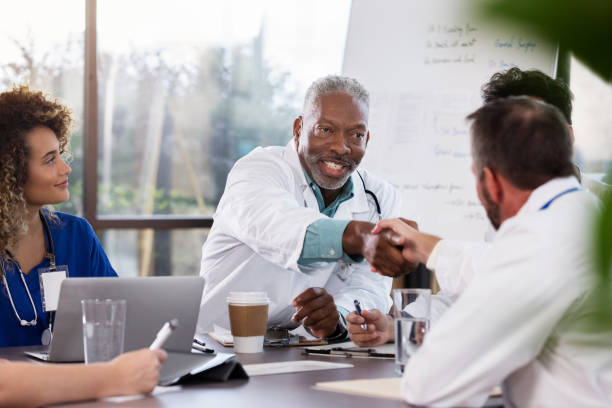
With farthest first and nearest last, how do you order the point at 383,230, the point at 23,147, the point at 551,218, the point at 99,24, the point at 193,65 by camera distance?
the point at 193,65, the point at 99,24, the point at 23,147, the point at 383,230, the point at 551,218

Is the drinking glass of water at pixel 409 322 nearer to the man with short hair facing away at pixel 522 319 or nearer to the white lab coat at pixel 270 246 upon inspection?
the man with short hair facing away at pixel 522 319

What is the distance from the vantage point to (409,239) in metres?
1.80

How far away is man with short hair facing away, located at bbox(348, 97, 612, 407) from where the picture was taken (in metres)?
1.04

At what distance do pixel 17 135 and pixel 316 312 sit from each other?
116 centimetres

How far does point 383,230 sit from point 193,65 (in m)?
2.62

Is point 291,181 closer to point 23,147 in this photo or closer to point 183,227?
point 23,147

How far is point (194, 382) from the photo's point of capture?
1361mm

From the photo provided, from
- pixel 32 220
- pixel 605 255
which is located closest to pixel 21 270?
pixel 32 220

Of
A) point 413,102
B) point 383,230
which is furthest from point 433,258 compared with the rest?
point 413,102

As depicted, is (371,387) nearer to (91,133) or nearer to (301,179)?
(301,179)

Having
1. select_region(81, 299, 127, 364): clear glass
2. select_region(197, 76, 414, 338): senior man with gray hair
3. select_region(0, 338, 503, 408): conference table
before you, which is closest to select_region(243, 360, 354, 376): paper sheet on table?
select_region(0, 338, 503, 408): conference table

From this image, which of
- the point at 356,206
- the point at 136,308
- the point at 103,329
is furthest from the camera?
the point at 356,206

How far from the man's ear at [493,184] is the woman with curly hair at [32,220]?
1.42 metres

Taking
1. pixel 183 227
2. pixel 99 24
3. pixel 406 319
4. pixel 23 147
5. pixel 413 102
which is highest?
pixel 99 24
